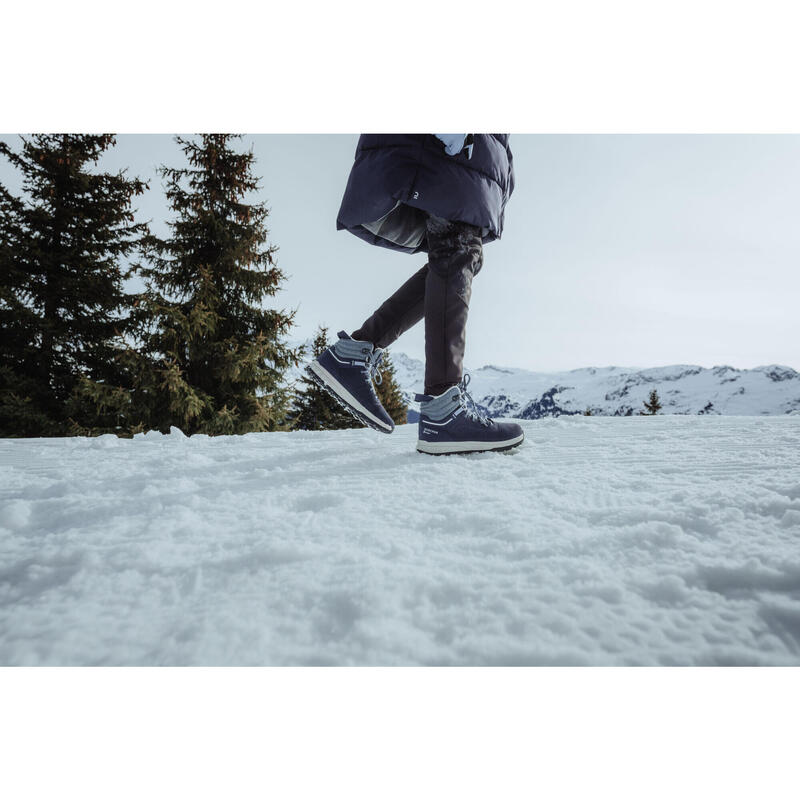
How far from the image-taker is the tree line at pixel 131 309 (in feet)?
23.8

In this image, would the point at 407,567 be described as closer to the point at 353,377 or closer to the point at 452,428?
the point at 452,428

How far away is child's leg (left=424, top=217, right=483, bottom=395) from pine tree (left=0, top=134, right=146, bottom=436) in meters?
7.40

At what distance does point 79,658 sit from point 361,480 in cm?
76

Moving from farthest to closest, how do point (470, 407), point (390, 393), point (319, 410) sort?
point (390, 393) < point (319, 410) < point (470, 407)

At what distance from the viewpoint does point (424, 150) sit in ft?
4.88

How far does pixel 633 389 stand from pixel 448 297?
4938 inches

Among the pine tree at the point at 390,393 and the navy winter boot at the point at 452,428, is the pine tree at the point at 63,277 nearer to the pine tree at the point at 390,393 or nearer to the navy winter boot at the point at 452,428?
the navy winter boot at the point at 452,428

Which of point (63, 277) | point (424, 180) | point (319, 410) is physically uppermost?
point (63, 277)

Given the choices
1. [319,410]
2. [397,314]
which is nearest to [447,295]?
[397,314]

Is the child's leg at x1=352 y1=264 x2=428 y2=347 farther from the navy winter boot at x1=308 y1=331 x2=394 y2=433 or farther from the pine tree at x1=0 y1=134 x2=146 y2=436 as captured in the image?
the pine tree at x1=0 y1=134 x2=146 y2=436

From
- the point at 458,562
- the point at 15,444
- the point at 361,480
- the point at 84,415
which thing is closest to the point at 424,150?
the point at 361,480

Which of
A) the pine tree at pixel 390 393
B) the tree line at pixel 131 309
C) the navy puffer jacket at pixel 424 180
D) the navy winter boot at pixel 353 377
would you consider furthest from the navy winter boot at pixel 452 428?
the pine tree at pixel 390 393

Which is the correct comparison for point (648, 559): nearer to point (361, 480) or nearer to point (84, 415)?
point (361, 480)

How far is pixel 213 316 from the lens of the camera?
7863 mm
